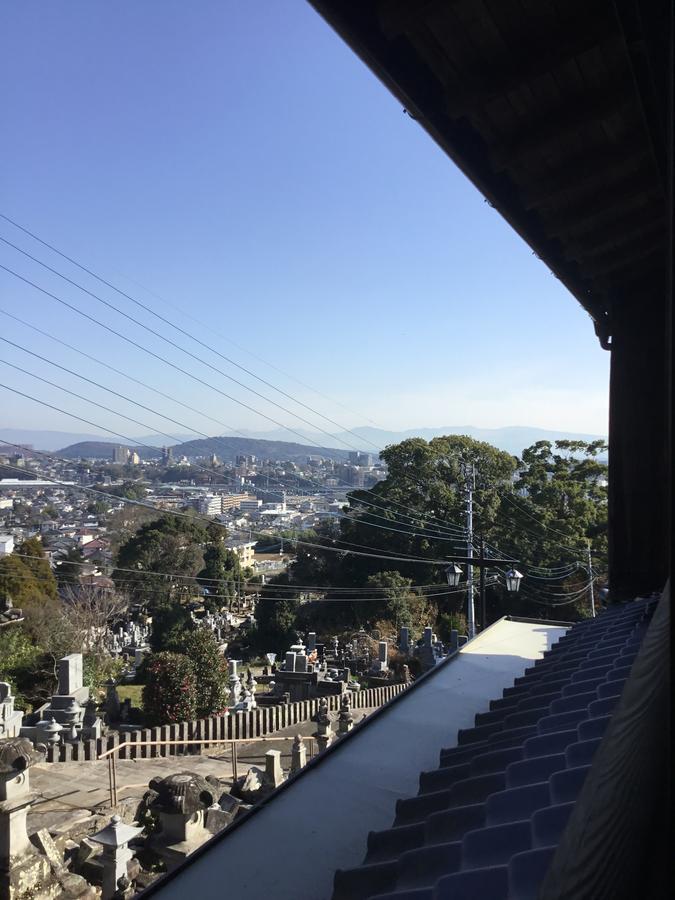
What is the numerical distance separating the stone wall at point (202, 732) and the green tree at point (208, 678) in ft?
3.04

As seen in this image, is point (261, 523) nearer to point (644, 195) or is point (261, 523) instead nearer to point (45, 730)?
point (45, 730)

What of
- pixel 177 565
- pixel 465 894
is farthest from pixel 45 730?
pixel 177 565

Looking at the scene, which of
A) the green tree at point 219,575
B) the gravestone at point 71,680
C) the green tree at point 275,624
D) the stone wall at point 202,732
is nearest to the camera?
the stone wall at point 202,732

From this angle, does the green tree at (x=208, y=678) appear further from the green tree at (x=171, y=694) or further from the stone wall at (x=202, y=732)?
the stone wall at (x=202, y=732)

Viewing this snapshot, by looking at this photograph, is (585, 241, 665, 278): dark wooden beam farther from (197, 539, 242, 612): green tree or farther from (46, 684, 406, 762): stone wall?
(197, 539, 242, 612): green tree

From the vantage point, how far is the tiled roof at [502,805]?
3.50 ft

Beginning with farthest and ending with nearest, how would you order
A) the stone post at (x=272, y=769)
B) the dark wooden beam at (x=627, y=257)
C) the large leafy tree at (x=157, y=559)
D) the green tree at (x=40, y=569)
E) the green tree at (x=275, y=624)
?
1. the large leafy tree at (x=157, y=559)
2. the green tree at (x=40, y=569)
3. the green tree at (x=275, y=624)
4. the stone post at (x=272, y=769)
5. the dark wooden beam at (x=627, y=257)

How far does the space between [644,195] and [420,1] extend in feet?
6.12

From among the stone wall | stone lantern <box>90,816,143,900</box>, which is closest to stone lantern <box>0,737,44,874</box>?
stone lantern <box>90,816,143,900</box>

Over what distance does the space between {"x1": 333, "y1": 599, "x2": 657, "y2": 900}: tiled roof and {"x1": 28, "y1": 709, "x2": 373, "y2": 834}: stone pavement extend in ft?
20.6

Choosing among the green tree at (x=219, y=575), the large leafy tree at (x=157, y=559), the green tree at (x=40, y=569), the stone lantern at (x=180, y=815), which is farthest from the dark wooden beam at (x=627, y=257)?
the large leafy tree at (x=157, y=559)

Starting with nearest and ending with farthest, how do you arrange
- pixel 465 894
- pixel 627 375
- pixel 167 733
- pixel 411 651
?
pixel 465 894 → pixel 627 375 → pixel 167 733 → pixel 411 651

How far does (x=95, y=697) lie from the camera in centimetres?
1287

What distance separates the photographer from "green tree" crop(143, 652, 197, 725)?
1145 centimetres
